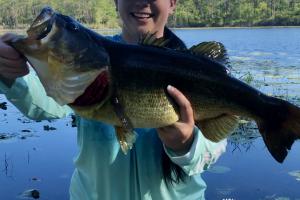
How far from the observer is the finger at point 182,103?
7.38 ft

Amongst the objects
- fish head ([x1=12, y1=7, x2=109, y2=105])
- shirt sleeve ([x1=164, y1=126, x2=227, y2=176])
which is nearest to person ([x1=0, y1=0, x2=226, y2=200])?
shirt sleeve ([x1=164, y1=126, x2=227, y2=176])

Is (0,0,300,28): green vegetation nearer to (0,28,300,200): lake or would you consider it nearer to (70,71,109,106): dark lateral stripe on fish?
(0,28,300,200): lake

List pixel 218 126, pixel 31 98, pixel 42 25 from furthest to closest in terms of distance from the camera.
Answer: pixel 31 98 → pixel 218 126 → pixel 42 25

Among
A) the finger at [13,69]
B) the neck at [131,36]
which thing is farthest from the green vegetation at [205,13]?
the finger at [13,69]

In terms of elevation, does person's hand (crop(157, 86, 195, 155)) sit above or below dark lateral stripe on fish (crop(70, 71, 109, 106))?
below

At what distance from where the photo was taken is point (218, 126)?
2.46 m

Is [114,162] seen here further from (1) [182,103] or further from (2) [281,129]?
(2) [281,129]

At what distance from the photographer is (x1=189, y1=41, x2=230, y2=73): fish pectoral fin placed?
2.39 meters

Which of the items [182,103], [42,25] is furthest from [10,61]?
[182,103]

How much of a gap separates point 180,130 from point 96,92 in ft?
1.71

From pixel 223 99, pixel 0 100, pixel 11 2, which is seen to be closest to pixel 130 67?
pixel 223 99

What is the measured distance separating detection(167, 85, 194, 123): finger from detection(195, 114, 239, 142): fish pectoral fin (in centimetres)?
15

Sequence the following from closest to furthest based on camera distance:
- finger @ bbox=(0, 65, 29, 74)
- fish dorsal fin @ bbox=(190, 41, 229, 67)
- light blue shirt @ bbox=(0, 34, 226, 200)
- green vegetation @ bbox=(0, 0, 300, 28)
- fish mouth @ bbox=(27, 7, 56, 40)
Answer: fish mouth @ bbox=(27, 7, 56, 40)
finger @ bbox=(0, 65, 29, 74)
fish dorsal fin @ bbox=(190, 41, 229, 67)
light blue shirt @ bbox=(0, 34, 226, 200)
green vegetation @ bbox=(0, 0, 300, 28)

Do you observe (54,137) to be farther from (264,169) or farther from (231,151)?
(264,169)
